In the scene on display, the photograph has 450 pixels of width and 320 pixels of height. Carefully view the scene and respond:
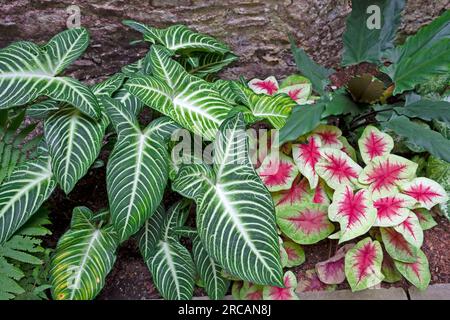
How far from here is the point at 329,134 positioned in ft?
5.80

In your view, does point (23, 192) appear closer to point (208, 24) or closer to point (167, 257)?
point (167, 257)

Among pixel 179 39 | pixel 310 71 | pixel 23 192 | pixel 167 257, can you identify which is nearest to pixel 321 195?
pixel 310 71

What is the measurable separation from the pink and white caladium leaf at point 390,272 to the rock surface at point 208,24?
877 mm

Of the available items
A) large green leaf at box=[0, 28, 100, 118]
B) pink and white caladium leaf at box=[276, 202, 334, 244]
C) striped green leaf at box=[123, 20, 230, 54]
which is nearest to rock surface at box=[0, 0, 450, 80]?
striped green leaf at box=[123, 20, 230, 54]

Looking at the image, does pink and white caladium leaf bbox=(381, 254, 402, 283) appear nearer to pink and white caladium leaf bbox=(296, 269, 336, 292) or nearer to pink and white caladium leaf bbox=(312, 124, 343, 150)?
pink and white caladium leaf bbox=(296, 269, 336, 292)

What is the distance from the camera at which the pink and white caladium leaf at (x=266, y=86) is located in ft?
6.37

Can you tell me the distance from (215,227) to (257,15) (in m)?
0.92

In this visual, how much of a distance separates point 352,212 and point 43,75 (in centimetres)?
106

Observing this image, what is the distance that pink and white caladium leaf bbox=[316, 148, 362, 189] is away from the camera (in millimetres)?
1678

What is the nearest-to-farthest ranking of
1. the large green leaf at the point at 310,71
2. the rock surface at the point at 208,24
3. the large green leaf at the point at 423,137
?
1. the large green leaf at the point at 423,137
2. the large green leaf at the point at 310,71
3. the rock surface at the point at 208,24

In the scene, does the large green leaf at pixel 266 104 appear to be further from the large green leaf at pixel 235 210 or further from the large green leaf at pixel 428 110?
the large green leaf at pixel 428 110

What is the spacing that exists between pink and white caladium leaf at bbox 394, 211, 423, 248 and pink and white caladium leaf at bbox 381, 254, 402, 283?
12 centimetres

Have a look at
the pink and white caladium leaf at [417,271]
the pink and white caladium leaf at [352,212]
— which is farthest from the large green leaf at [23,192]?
the pink and white caladium leaf at [417,271]
